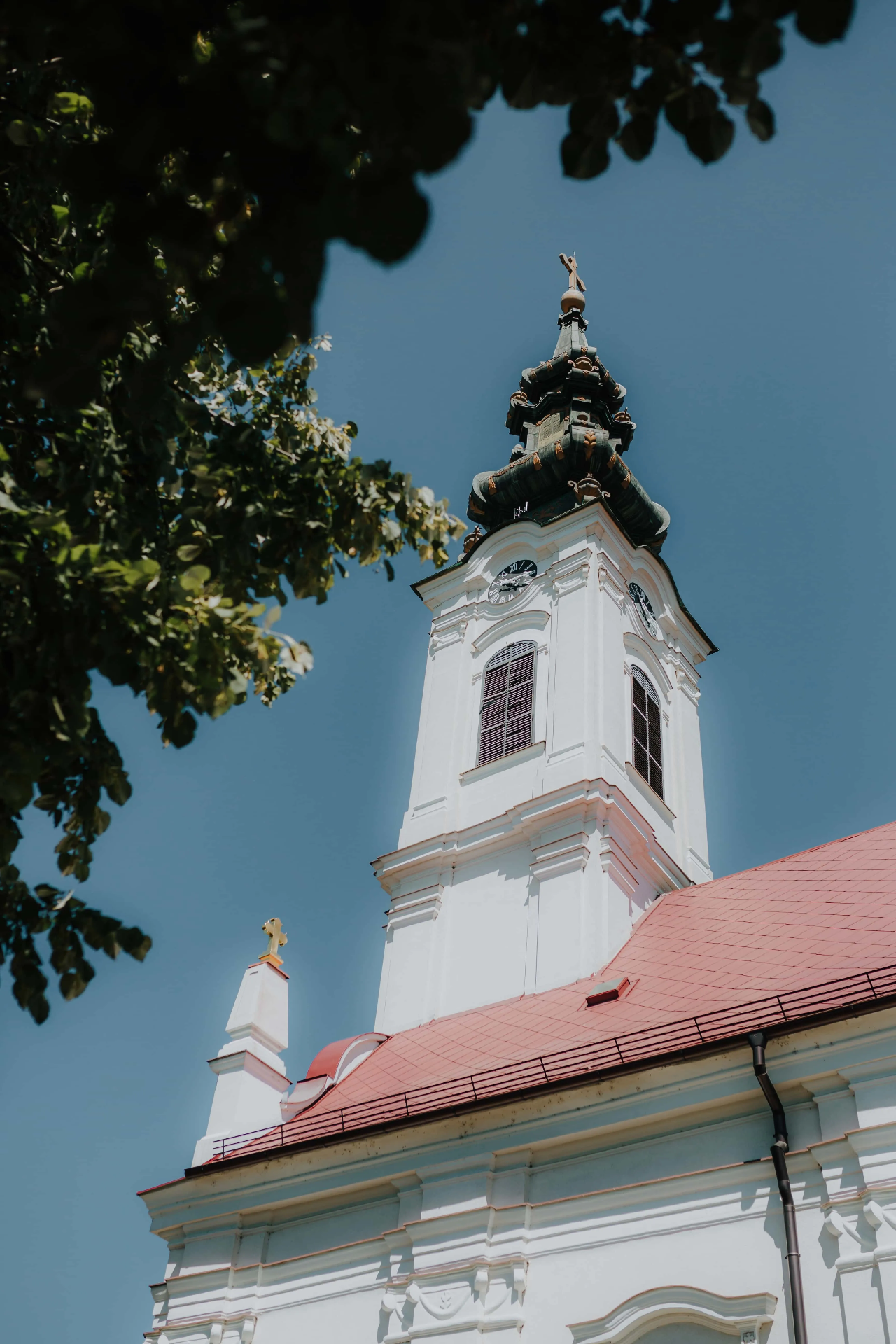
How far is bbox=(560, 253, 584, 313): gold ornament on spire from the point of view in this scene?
29344 millimetres

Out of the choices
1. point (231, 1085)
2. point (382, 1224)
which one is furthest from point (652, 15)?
point (231, 1085)

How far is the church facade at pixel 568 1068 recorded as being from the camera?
9.88m

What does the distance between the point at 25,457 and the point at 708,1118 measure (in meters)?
7.90

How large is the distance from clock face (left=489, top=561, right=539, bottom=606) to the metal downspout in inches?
460

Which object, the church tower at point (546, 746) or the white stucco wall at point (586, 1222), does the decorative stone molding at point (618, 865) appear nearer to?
the church tower at point (546, 746)

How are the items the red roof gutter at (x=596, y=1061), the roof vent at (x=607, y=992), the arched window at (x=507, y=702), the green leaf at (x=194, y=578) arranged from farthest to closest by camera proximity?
the arched window at (x=507, y=702)
the roof vent at (x=607, y=992)
the red roof gutter at (x=596, y=1061)
the green leaf at (x=194, y=578)

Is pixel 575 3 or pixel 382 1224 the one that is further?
pixel 382 1224

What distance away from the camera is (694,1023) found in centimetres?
1119

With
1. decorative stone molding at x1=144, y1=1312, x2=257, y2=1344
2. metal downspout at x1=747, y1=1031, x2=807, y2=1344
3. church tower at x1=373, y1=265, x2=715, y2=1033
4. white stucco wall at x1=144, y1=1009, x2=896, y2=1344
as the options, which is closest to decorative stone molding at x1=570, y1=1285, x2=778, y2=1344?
white stucco wall at x1=144, y1=1009, x2=896, y2=1344

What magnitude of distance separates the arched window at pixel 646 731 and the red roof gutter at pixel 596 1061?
7.45m

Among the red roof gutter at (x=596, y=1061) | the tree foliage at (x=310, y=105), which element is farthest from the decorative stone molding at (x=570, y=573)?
the tree foliage at (x=310, y=105)

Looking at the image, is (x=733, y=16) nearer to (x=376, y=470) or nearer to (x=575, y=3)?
(x=575, y=3)

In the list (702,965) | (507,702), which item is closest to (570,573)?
(507,702)

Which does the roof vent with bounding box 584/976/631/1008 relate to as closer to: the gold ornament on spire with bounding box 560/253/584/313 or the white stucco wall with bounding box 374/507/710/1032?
the white stucco wall with bounding box 374/507/710/1032
